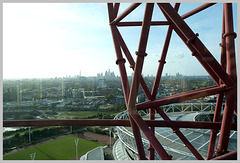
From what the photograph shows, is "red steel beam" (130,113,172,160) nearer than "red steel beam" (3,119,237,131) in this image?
Yes

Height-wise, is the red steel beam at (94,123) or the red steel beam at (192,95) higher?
the red steel beam at (192,95)

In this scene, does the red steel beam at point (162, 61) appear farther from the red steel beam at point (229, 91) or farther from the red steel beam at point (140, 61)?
the red steel beam at point (229, 91)

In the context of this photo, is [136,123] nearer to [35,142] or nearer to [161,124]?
[161,124]

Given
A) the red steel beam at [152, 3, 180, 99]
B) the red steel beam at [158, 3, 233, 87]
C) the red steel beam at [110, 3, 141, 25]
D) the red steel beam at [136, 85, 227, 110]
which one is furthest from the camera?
the red steel beam at [152, 3, 180, 99]

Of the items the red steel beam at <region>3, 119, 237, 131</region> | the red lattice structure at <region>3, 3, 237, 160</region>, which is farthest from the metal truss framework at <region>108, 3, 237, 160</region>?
the red steel beam at <region>3, 119, 237, 131</region>

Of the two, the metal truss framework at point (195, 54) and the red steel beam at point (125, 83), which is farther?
the red steel beam at point (125, 83)

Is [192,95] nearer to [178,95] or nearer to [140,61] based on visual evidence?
[178,95]

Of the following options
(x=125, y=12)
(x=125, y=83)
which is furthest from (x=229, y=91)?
(x=125, y=12)

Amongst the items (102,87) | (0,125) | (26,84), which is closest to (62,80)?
(26,84)

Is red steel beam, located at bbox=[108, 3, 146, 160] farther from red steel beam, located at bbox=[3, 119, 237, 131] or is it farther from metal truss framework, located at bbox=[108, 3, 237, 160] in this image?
red steel beam, located at bbox=[3, 119, 237, 131]

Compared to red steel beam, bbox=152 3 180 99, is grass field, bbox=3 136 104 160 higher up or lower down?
lower down

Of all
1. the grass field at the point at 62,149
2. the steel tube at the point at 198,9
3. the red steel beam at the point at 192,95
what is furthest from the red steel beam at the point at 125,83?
the grass field at the point at 62,149
